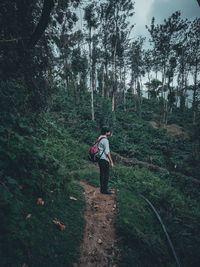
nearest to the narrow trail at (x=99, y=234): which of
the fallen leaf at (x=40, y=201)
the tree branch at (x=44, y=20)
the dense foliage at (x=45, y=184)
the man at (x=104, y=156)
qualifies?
the dense foliage at (x=45, y=184)

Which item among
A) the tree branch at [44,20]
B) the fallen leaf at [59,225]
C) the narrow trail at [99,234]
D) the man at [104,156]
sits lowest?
the narrow trail at [99,234]

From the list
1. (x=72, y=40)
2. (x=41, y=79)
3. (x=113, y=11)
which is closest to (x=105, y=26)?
(x=113, y=11)

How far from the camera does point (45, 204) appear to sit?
2652 millimetres

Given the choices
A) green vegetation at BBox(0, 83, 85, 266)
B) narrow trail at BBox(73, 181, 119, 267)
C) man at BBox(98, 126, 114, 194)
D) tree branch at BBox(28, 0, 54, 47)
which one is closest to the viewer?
green vegetation at BBox(0, 83, 85, 266)

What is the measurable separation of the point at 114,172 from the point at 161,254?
4.05 metres

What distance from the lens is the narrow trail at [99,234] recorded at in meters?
2.39

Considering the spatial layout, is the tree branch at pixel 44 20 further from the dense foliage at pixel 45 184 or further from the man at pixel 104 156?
the man at pixel 104 156

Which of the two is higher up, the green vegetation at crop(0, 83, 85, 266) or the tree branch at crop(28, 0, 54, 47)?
the tree branch at crop(28, 0, 54, 47)

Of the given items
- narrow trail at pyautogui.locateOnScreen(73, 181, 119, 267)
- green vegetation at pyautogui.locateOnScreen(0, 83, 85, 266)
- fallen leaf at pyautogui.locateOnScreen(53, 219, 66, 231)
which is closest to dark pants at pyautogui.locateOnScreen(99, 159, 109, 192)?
narrow trail at pyautogui.locateOnScreen(73, 181, 119, 267)

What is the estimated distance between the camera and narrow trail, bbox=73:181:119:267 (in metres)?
2.39

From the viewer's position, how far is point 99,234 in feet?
9.72

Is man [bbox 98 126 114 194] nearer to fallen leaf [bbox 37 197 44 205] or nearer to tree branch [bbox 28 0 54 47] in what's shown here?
fallen leaf [bbox 37 197 44 205]

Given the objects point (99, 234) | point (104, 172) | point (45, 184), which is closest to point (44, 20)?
point (45, 184)

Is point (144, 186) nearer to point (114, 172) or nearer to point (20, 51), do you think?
point (114, 172)
